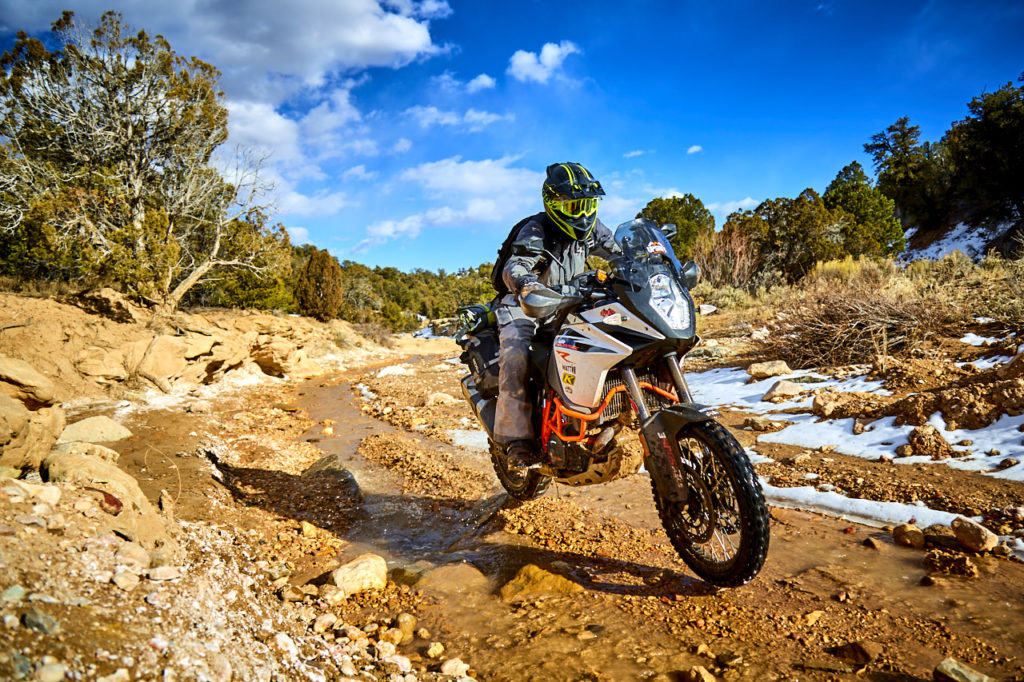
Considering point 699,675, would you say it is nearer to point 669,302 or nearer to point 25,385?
point 669,302

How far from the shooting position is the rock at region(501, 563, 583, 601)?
2932 millimetres

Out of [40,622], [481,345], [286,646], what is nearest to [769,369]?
[481,345]

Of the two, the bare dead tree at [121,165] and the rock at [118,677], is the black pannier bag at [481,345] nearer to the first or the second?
the rock at [118,677]

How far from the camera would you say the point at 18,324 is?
9406mm

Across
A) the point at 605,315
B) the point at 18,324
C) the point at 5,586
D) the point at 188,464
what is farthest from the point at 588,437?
the point at 18,324

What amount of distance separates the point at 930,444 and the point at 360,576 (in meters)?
4.77

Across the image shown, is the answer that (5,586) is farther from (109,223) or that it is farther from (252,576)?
(109,223)

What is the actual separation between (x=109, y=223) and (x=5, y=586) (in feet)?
61.7

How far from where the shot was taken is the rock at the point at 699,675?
6.68 ft

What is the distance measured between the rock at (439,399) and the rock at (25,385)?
524 cm

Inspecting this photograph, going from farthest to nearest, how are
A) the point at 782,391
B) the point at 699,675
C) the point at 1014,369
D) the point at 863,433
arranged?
1. the point at 782,391
2. the point at 863,433
3. the point at 1014,369
4. the point at 699,675

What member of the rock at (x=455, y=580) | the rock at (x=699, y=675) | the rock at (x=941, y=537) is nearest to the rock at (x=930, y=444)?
the rock at (x=941, y=537)

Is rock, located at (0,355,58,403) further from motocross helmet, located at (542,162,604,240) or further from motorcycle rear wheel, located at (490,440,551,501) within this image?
motocross helmet, located at (542,162,604,240)

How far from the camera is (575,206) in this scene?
12.5 ft
